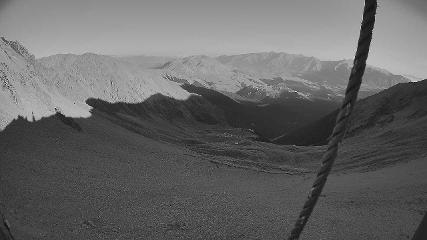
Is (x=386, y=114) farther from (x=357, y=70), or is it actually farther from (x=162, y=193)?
(x=357, y=70)

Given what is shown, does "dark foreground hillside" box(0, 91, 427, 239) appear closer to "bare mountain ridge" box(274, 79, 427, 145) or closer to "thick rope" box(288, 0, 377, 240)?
"thick rope" box(288, 0, 377, 240)

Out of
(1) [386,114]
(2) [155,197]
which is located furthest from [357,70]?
(1) [386,114]

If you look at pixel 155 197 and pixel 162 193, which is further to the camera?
pixel 162 193

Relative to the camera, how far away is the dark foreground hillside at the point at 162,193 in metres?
10.1

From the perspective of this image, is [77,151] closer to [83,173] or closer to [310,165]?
[83,173]

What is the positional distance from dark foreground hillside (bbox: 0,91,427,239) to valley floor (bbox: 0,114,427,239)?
4 cm

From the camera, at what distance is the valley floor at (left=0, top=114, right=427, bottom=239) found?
32.9ft

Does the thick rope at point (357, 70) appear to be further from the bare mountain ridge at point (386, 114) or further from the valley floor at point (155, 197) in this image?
the bare mountain ridge at point (386, 114)

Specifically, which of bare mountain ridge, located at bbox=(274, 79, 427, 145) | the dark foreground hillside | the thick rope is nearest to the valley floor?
the dark foreground hillside

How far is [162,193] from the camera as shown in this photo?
1569cm

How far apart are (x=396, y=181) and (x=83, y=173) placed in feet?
49.1

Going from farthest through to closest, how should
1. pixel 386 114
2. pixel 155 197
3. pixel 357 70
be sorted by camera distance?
pixel 386 114
pixel 155 197
pixel 357 70

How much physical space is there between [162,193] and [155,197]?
0.90m

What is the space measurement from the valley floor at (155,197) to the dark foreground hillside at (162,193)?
37 millimetres
